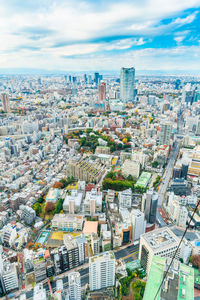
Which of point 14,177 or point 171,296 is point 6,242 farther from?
point 171,296

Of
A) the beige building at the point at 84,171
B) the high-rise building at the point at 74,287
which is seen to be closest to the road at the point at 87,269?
the high-rise building at the point at 74,287

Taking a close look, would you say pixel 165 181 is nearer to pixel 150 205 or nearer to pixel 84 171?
pixel 150 205

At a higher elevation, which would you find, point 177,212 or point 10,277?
point 177,212

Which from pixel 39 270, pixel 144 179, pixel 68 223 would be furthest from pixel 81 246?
pixel 144 179

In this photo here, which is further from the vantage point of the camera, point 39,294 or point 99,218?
point 99,218

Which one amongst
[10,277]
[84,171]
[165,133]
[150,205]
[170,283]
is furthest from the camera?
[165,133]

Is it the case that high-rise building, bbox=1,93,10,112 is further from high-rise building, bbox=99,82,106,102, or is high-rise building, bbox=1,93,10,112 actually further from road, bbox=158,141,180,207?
road, bbox=158,141,180,207

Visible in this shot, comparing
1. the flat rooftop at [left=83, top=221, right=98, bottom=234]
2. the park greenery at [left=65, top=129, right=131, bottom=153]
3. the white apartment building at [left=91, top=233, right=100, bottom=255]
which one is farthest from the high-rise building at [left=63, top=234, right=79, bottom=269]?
the park greenery at [left=65, top=129, right=131, bottom=153]
